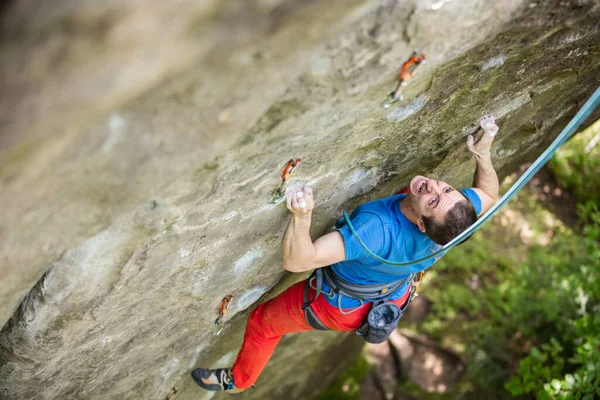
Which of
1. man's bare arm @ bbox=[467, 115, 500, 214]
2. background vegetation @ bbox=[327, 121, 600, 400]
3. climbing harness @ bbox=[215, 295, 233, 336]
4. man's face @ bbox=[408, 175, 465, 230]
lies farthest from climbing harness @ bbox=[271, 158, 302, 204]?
background vegetation @ bbox=[327, 121, 600, 400]

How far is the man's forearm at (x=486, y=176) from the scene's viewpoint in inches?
114

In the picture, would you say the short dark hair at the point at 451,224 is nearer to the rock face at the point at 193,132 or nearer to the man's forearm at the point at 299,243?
the rock face at the point at 193,132

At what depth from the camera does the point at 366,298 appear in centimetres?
297

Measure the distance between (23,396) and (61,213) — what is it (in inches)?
54.1

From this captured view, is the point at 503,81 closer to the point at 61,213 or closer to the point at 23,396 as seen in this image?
the point at 61,213

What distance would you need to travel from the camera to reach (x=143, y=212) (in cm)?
188

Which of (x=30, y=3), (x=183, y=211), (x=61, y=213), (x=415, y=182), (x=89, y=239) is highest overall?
(x=30, y=3)

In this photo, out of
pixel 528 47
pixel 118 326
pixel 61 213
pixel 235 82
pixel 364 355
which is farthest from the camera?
pixel 364 355

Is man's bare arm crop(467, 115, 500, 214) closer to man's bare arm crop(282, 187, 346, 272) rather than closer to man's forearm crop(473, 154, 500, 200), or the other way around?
man's forearm crop(473, 154, 500, 200)

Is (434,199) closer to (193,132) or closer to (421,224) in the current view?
(421,224)

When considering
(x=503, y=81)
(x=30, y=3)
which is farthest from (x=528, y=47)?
(x=30, y=3)

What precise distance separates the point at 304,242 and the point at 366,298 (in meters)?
0.77

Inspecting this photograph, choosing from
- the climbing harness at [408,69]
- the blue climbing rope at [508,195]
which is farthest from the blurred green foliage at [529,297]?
the climbing harness at [408,69]

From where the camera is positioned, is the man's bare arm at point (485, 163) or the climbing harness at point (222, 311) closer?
the man's bare arm at point (485, 163)
